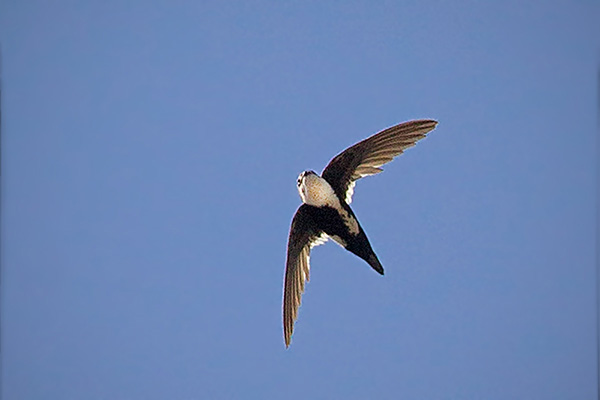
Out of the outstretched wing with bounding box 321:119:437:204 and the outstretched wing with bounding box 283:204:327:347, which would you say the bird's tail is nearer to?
the outstretched wing with bounding box 321:119:437:204

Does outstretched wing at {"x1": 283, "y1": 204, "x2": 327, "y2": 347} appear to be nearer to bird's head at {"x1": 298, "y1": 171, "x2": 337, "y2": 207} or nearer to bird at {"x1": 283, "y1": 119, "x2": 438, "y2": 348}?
bird at {"x1": 283, "y1": 119, "x2": 438, "y2": 348}

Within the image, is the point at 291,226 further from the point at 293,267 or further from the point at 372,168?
the point at 372,168

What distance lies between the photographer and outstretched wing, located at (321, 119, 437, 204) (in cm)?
427

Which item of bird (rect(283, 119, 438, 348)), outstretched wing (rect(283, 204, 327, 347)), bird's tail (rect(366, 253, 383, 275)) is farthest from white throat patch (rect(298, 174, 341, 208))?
bird's tail (rect(366, 253, 383, 275))

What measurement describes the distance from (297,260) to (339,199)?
53 cm

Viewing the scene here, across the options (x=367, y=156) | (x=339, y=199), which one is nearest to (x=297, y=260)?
(x=339, y=199)

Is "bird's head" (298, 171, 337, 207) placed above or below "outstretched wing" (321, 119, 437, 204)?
below

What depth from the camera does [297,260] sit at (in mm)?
4656

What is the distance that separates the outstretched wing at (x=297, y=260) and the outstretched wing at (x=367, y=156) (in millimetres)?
249

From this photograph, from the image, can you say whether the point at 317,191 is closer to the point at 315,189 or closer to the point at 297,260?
the point at 315,189

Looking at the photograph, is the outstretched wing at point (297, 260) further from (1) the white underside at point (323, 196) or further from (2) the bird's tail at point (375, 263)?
(2) the bird's tail at point (375, 263)

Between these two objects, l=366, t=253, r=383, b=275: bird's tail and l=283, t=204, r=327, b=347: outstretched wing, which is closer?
l=366, t=253, r=383, b=275: bird's tail

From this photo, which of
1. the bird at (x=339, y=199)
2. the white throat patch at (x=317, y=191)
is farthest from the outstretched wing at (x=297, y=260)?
the white throat patch at (x=317, y=191)

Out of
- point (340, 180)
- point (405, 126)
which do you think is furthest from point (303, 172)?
point (405, 126)
